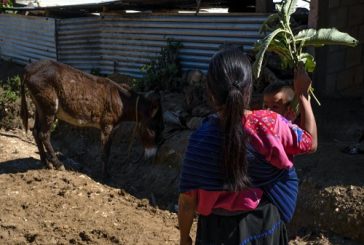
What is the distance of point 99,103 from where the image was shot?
776cm

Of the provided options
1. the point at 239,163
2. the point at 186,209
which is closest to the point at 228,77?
the point at 239,163

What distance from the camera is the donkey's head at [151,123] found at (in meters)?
7.68

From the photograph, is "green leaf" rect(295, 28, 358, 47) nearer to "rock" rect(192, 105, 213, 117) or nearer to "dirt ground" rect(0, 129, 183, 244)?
"dirt ground" rect(0, 129, 183, 244)

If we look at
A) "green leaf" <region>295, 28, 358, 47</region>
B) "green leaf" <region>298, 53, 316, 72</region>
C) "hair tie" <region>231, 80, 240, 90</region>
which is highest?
"green leaf" <region>295, 28, 358, 47</region>

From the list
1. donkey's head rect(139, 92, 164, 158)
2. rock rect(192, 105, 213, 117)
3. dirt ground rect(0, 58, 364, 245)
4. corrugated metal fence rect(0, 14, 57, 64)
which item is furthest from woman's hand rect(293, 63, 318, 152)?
corrugated metal fence rect(0, 14, 57, 64)

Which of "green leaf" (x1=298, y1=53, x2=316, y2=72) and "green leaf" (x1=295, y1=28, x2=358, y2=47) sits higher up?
"green leaf" (x1=295, y1=28, x2=358, y2=47)

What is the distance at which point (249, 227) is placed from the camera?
100 inches

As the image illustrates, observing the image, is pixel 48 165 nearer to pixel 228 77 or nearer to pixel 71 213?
pixel 71 213

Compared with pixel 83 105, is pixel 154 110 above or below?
below

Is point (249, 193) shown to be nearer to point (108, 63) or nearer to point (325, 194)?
point (325, 194)

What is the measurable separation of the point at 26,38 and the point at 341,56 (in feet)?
32.3

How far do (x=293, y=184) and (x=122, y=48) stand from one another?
896cm

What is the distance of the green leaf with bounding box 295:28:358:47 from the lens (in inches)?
124

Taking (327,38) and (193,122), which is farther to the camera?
(193,122)
